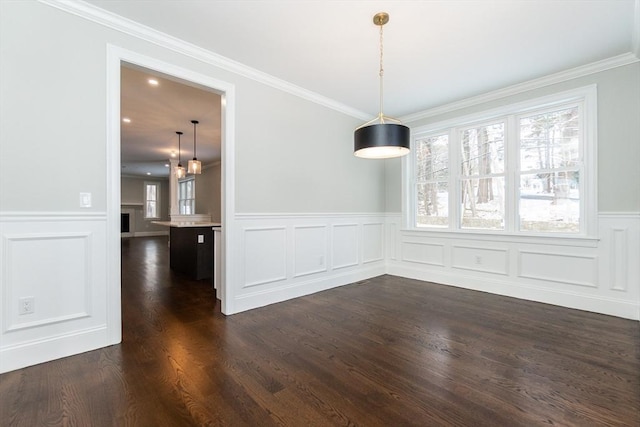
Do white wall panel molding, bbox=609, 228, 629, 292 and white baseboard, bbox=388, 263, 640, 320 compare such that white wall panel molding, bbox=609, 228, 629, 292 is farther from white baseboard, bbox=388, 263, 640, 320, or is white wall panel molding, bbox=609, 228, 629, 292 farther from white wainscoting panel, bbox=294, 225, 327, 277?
white wainscoting panel, bbox=294, 225, 327, 277

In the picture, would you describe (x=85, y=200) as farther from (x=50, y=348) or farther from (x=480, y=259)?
(x=480, y=259)

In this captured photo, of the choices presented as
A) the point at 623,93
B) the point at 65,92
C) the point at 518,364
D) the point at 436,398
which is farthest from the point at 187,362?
the point at 623,93

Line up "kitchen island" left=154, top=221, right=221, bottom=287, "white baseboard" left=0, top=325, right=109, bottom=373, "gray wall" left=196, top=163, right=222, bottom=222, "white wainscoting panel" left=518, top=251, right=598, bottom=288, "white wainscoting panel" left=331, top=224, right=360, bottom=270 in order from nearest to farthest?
"white baseboard" left=0, top=325, right=109, bottom=373 < "white wainscoting panel" left=518, top=251, right=598, bottom=288 < "white wainscoting panel" left=331, top=224, right=360, bottom=270 < "kitchen island" left=154, top=221, right=221, bottom=287 < "gray wall" left=196, top=163, right=222, bottom=222

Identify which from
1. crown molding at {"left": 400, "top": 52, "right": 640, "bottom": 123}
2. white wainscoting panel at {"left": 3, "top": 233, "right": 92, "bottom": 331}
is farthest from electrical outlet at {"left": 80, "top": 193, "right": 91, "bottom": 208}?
crown molding at {"left": 400, "top": 52, "right": 640, "bottom": 123}

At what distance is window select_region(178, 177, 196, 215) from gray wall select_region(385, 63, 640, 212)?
1154 centimetres

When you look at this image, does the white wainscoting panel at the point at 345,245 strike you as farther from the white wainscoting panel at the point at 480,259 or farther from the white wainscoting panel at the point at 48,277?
the white wainscoting panel at the point at 48,277

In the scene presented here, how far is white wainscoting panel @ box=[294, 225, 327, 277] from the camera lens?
147 inches

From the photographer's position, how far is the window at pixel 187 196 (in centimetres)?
1174

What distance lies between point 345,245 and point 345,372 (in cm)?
251

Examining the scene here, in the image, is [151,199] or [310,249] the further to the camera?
[151,199]

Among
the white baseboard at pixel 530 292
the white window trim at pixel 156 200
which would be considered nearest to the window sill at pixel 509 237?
the white baseboard at pixel 530 292

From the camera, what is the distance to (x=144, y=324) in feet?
9.02

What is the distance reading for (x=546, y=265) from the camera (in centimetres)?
347

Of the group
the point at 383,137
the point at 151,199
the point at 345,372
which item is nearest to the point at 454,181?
the point at 383,137
